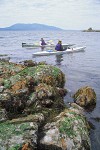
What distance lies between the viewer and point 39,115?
11055mm

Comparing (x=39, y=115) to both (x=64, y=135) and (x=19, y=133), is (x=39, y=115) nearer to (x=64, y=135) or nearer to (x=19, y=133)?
(x=64, y=135)

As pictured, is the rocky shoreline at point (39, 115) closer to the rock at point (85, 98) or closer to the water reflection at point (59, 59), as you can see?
the rock at point (85, 98)

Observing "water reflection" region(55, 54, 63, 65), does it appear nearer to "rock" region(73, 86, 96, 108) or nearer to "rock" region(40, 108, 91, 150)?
"rock" region(73, 86, 96, 108)

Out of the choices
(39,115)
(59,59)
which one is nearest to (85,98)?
(39,115)

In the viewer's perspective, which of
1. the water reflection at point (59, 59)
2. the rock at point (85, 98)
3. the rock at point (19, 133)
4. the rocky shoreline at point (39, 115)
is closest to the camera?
the rock at point (19, 133)

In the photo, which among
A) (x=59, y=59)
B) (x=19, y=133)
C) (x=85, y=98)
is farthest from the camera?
(x=59, y=59)

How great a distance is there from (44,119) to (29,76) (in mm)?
3864

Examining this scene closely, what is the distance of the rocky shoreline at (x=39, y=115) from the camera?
30.6ft

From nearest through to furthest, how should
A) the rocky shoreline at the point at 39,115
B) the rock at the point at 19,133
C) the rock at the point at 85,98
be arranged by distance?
the rock at the point at 19,133
the rocky shoreline at the point at 39,115
the rock at the point at 85,98

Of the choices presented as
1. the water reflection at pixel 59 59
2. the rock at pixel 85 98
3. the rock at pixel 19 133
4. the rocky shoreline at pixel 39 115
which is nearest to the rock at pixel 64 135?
the rocky shoreline at pixel 39 115

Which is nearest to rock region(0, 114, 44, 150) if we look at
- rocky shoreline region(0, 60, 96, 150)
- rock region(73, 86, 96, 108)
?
rocky shoreline region(0, 60, 96, 150)

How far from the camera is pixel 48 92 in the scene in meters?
13.2

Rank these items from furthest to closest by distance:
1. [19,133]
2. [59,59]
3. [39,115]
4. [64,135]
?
[59,59] → [39,115] → [64,135] → [19,133]

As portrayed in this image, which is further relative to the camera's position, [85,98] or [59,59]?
[59,59]
